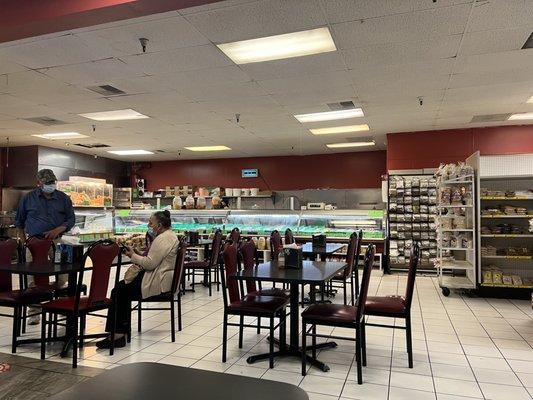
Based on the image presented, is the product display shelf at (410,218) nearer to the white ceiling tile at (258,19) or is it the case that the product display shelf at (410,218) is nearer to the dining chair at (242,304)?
the dining chair at (242,304)

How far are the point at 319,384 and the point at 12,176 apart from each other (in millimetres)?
10415

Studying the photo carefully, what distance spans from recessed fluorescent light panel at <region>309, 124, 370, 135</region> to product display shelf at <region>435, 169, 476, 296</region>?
219 cm

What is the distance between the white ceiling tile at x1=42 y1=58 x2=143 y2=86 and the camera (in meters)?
4.84

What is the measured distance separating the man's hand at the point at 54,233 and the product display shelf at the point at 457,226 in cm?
538

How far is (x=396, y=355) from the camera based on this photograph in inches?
147

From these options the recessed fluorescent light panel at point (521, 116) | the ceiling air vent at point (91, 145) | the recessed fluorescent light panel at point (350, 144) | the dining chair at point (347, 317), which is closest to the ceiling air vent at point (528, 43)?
the dining chair at point (347, 317)

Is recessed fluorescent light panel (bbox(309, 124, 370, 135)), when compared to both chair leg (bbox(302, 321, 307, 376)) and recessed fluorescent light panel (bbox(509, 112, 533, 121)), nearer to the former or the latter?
recessed fluorescent light panel (bbox(509, 112, 533, 121))

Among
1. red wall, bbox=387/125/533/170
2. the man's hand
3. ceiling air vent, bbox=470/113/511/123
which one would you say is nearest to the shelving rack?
ceiling air vent, bbox=470/113/511/123

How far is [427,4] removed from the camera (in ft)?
11.4

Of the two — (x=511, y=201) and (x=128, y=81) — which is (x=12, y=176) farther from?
(x=511, y=201)

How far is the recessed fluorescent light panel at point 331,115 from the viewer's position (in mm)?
7180

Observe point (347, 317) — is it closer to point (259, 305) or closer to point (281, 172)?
point (259, 305)

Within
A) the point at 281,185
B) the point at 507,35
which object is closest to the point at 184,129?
the point at 281,185

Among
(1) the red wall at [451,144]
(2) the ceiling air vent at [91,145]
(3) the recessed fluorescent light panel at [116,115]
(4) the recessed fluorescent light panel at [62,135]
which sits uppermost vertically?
(3) the recessed fluorescent light panel at [116,115]
